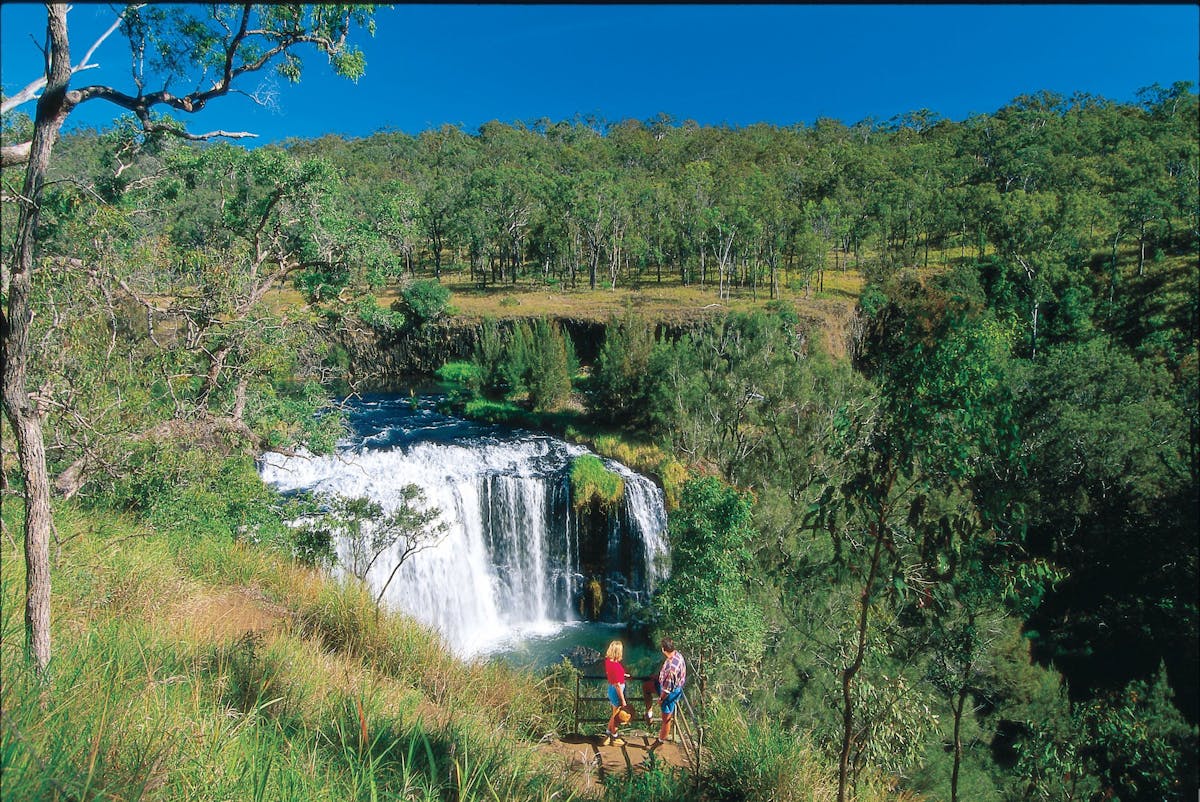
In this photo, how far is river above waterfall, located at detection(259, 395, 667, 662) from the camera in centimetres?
1675

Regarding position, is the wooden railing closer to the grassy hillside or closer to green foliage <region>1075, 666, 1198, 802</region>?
the grassy hillside

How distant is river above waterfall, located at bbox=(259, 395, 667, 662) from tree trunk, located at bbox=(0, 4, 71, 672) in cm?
1337

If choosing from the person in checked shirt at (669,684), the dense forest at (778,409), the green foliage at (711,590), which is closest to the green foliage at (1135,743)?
the dense forest at (778,409)

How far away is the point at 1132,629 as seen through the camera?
16453mm

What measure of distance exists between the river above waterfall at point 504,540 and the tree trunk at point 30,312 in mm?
13368

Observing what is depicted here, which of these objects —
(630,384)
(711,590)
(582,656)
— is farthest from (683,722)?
(630,384)

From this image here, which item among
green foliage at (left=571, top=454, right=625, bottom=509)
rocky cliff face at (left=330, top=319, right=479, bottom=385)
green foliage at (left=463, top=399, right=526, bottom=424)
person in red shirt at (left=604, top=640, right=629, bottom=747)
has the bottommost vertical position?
green foliage at (left=571, top=454, right=625, bottom=509)

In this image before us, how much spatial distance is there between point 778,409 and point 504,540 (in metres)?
9.63

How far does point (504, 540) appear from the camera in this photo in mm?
18375

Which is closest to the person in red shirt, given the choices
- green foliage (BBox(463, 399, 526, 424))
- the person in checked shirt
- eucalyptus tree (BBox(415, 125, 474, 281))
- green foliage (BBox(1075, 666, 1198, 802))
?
the person in checked shirt

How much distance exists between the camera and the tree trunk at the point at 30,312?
9.66ft

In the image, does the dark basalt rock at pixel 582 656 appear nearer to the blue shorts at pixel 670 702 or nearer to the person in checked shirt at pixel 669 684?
the person in checked shirt at pixel 669 684

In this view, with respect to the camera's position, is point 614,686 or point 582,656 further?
point 582,656

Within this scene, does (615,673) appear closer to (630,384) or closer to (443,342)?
(630,384)
